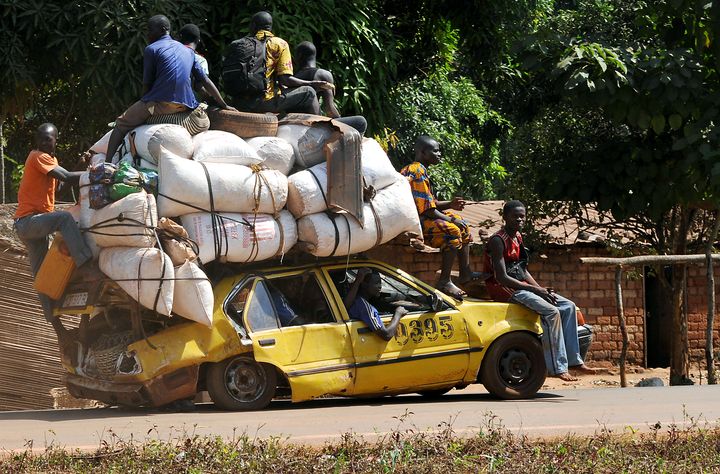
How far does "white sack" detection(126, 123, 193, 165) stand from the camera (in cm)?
927

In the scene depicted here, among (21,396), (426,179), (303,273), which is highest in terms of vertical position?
(426,179)

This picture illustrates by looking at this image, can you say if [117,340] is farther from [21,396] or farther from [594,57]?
[594,57]

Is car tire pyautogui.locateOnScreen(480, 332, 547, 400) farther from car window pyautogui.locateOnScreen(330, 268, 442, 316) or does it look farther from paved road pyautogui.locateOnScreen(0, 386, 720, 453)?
car window pyautogui.locateOnScreen(330, 268, 442, 316)

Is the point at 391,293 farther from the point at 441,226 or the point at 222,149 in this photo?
the point at 222,149

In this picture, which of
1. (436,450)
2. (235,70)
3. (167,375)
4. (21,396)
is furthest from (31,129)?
(436,450)

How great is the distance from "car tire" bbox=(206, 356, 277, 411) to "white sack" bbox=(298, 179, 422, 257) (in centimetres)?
110

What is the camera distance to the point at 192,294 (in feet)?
29.7

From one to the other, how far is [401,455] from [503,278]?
3.75 meters

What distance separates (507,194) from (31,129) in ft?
24.2

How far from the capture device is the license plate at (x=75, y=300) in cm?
921

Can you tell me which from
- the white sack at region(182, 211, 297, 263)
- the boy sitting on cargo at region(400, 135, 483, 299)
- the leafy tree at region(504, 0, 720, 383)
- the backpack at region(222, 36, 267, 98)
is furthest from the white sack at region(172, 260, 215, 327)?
the leafy tree at region(504, 0, 720, 383)

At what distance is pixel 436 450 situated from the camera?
7.17 metres

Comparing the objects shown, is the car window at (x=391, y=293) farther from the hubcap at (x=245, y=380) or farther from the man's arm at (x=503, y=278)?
the hubcap at (x=245, y=380)

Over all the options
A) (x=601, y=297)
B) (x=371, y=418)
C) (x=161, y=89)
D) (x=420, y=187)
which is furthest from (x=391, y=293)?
(x=601, y=297)
